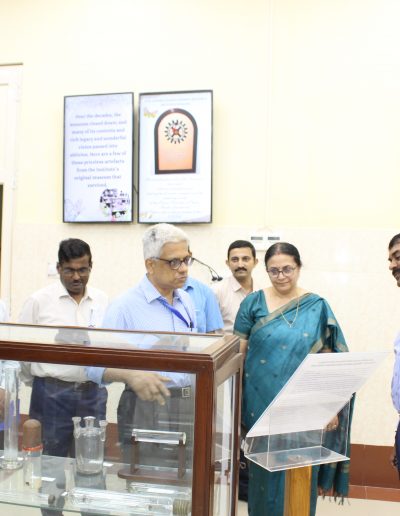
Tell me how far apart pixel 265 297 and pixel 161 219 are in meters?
1.52

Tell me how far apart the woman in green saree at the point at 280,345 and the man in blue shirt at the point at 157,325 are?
1.70 ft

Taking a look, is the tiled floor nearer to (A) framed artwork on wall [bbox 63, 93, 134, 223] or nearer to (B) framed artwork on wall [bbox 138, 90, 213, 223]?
(B) framed artwork on wall [bbox 138, 90, 213, 223]

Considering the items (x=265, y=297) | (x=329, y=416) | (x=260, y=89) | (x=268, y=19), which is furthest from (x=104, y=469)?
(x=268, y=19)

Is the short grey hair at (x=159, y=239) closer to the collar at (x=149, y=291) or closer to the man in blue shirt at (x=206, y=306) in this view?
the collar at (x=149, y=291)

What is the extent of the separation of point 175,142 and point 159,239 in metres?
2.13

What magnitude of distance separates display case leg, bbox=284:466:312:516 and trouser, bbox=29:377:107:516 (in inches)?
24.6

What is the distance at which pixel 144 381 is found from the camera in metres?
1.14

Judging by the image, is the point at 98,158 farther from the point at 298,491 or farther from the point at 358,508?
the point at 298,491

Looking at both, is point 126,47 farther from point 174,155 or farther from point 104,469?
point 104,469

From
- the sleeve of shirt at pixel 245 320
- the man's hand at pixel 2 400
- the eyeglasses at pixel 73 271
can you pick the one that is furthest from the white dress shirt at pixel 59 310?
the man's hand at pixel 2 400

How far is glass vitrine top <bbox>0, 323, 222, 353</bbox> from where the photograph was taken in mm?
1181

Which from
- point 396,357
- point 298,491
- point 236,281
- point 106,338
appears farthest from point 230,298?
point 106,338

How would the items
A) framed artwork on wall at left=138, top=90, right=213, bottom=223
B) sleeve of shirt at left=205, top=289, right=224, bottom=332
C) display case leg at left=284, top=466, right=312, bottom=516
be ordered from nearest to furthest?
display case leg at left=284, top=466, right=312, bottom=516 < sleeve of shirt at left=205, top=289, right=224, bottom=332 < framed artwork on wall at left=138, top=90, right=213, bottom=223

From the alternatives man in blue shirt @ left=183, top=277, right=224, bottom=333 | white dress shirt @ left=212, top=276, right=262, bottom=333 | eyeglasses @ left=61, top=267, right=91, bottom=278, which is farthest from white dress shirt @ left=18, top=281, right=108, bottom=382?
white dress shirt @ left=212, top=276, right=262, bottom=333
